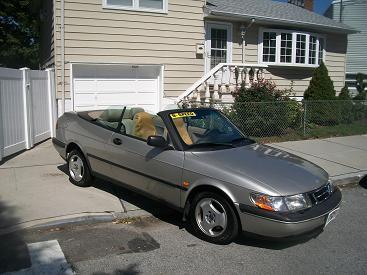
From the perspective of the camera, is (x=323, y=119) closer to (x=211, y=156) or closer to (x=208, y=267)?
(x=211, y=156)

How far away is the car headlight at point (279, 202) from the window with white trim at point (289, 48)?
37.1ft

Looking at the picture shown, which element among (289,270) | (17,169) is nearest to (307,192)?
(289,270)

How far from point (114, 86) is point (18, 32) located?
22.4 meters

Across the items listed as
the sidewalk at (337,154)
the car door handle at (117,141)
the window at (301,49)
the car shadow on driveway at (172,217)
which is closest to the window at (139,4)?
the sidewalk at (337,154)

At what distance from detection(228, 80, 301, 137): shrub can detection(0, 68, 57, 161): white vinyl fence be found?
491 centimetres

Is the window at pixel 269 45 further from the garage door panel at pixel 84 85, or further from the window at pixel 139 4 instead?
the garage door panel at pixel 84 85

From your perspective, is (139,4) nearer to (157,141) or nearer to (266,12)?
(266,12)

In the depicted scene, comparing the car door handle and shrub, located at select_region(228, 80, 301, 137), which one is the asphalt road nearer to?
the car door handle

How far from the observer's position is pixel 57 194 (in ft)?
20.3

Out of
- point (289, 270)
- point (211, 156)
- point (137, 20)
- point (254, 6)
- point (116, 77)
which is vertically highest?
point (254, 6)

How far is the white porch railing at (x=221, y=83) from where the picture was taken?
12.5 metres

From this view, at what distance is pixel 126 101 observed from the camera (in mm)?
12273

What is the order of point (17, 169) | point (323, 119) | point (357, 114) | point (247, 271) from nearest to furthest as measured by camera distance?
point (247, 271) → point (17, 169) → point (323, 119) → point (357, 114)

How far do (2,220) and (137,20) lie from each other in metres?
8.13
